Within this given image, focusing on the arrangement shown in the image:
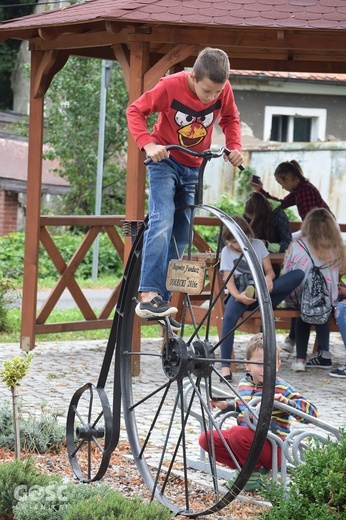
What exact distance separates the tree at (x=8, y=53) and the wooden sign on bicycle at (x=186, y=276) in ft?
112

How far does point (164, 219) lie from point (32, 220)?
5465 millimetres

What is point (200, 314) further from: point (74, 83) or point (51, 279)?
point (74, 83)

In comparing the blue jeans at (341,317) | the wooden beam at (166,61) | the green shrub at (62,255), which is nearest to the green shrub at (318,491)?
the blue jeans at (341,317)

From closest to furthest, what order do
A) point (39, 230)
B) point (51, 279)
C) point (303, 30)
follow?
point (303, 30) < point (39, 230) < point (51, 279)

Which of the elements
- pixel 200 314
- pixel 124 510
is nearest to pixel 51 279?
pixel 200 314

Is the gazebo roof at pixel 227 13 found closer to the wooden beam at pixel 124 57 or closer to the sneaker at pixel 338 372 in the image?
the wooden beam at pixel 124 57

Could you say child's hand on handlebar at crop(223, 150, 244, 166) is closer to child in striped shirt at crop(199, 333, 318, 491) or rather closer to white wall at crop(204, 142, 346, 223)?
child in striped shirt at crop(199, 333, 318, 491)

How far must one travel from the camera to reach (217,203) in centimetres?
2341

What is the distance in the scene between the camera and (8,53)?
39.3m

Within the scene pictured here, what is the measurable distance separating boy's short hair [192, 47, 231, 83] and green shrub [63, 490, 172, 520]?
1850 millimetres

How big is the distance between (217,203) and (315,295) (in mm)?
14469

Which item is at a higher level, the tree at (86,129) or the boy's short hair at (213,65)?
the tree at (86,129)

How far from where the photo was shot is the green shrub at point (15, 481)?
179 inches

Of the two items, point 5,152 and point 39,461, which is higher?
point 5,152
